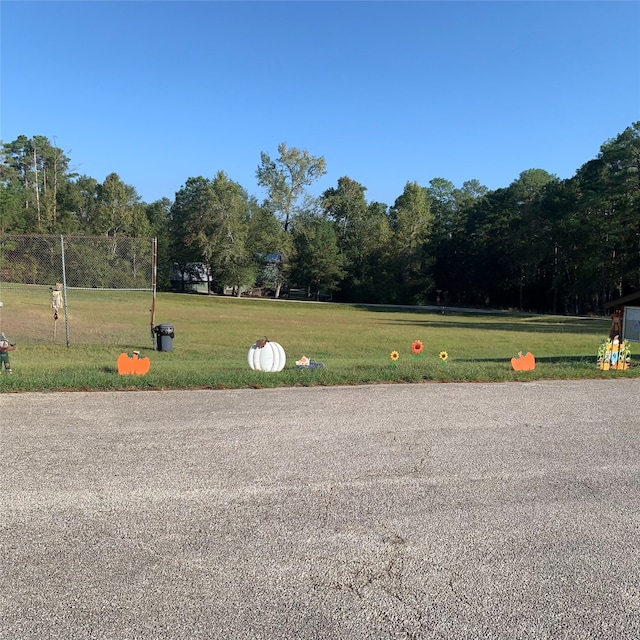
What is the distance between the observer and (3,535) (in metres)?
3.40

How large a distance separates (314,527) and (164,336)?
12027 mm


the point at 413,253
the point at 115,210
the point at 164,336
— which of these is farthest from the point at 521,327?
the point at 115,210

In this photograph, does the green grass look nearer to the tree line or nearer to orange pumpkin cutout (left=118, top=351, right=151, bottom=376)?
orange pumpkin cutout (left=118, top=351, right=151, bottom=376)

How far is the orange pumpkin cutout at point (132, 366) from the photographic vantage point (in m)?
9.09

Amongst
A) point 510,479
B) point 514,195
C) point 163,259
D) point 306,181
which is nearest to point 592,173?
point 514,195

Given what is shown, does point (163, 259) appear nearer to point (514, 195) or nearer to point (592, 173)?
point (514, 195)

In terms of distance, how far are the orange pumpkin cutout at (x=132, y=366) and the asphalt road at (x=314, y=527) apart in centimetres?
255

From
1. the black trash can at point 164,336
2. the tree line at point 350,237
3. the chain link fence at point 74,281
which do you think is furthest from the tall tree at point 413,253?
the black trash can at point 164,336

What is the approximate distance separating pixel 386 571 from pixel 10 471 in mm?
3289

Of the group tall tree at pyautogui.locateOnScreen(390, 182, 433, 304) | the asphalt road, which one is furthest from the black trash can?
tall tree at pyautogui.locateOnScreen(390, 182, 433, 304)

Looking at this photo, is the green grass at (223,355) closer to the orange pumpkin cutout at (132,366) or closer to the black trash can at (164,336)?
the orange pumpkin cutout at (132,366)

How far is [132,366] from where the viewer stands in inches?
362

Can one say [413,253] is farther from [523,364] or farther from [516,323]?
[523,364]

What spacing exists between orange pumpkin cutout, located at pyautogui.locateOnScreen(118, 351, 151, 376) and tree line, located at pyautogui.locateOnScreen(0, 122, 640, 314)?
50134 millimetres
